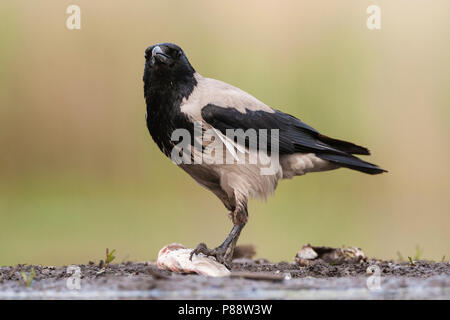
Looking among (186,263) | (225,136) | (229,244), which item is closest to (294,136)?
(225,136)

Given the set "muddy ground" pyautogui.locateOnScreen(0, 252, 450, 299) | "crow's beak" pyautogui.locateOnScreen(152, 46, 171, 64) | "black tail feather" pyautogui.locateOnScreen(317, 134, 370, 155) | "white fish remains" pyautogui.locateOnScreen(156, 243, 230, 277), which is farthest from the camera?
"black tail feather" pyautogui.locateOnScreen(317, 134, 370, 155)

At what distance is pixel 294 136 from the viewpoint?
4379 mm

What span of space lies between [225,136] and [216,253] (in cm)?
86

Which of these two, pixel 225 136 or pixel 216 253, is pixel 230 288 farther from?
pixel 225 136

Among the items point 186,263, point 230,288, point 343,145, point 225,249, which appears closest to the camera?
point 230,288

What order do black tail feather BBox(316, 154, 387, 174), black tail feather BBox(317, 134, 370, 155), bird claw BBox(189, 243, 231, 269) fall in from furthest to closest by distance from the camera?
black tail feather BBox(317, 134, 370, 155) < black tail feather BBox(316, 154, 387, 174) < bird claw BBox(189, 243, 231, 269)

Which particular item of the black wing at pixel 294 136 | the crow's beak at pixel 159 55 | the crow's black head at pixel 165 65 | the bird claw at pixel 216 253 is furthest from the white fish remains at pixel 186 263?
the crow's beak at pixel 159 55

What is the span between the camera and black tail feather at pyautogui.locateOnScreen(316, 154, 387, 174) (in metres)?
4.38

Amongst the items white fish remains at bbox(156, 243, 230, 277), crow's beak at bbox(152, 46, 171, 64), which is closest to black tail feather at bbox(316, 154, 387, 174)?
white fish remains at bbox(156, 243, 230, 277)

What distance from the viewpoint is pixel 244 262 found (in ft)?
16.2

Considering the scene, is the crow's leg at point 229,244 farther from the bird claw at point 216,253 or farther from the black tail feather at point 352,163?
the black tail feather at point 352,163

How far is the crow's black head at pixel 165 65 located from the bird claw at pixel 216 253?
124 centimetres

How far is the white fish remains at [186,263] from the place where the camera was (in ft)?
11.7

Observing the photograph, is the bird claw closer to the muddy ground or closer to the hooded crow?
the hooded crow
